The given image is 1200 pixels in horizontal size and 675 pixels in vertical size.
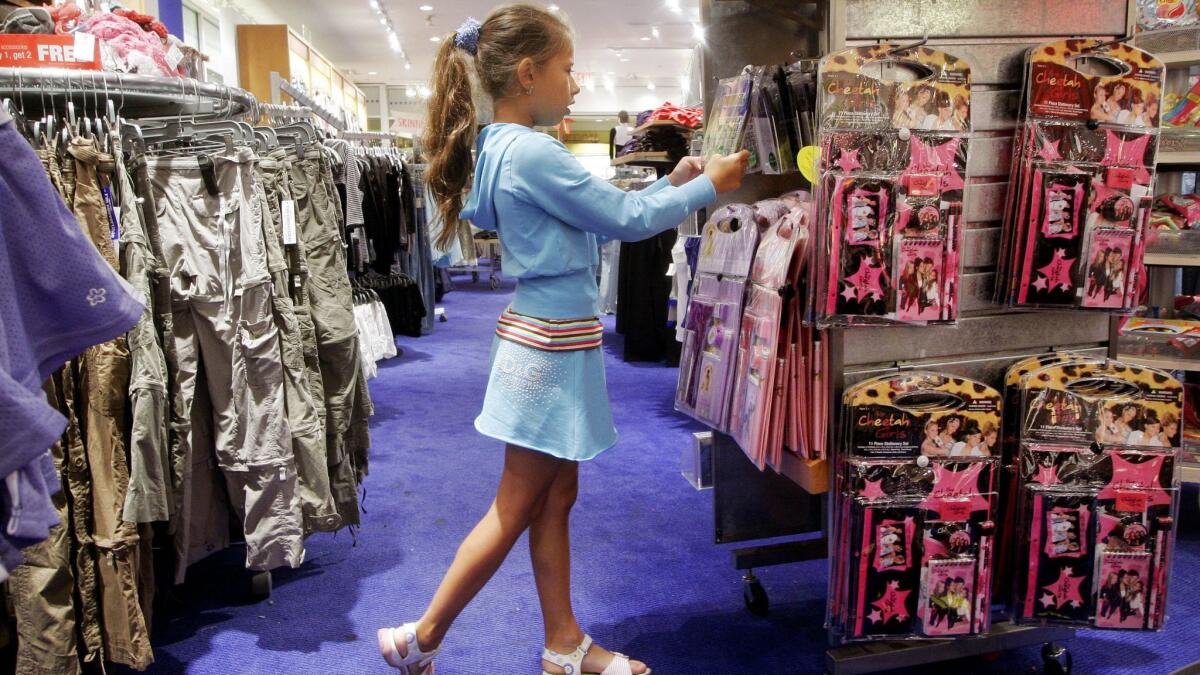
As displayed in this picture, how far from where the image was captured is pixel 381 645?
1939 mm

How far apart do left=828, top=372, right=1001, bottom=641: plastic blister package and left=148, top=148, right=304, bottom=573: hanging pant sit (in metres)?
1.40

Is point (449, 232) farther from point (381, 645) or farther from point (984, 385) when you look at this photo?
point (984, 385)

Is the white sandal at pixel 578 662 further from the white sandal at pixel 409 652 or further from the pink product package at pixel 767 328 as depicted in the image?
the pink product package at pixel 767 328

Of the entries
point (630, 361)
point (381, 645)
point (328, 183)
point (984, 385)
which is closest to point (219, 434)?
point (381, 645)

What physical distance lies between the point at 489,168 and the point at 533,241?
0.59ft

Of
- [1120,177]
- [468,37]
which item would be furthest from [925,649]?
[468,37]

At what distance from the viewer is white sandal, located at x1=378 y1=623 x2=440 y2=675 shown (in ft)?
6.31

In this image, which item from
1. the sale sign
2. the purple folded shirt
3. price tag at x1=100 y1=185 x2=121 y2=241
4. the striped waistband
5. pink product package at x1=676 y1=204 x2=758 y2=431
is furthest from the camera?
the sale sign

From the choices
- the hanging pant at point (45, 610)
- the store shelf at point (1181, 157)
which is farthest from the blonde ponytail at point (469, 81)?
the store shelf at point (1181, 157)

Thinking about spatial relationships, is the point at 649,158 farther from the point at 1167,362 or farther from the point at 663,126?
the point at 1167,362

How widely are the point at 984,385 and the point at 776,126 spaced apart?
75 centimetres

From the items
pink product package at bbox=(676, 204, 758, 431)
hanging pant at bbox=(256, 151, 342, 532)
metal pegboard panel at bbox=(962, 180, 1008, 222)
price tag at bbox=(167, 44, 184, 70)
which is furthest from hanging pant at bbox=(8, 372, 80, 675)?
metal pegboard panel at bbox=(962, 180, 1008, 222)

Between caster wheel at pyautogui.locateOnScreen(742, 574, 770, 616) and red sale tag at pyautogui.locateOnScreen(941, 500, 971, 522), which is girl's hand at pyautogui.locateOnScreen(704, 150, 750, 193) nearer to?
red sale tag at pyautogui.locateOnScreen(941, 500, 971, 522)

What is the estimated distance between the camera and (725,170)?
1809 mm
